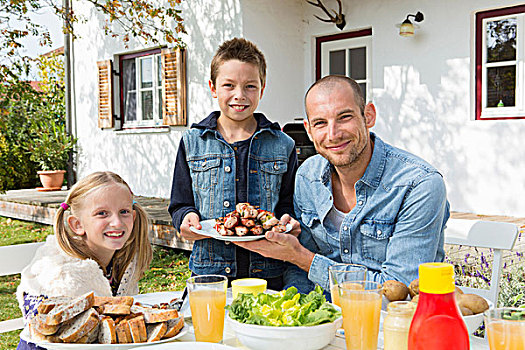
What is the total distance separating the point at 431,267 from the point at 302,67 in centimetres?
733

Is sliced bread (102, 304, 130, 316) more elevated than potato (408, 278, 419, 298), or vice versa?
potato (408, 278, 419, 298)

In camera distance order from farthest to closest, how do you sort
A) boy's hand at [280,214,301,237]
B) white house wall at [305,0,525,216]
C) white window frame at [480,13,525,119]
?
1. white house wall at [305,0,525,216]
2. white window frame at [480,13,525,119]
3. boy's hand at [280,214,301,237]

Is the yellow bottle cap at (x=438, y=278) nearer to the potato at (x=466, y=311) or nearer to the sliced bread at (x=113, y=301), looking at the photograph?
the potato at (x=466, y=311)

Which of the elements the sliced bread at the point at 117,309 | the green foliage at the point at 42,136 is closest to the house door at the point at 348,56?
the green foliage at the point at 42,136

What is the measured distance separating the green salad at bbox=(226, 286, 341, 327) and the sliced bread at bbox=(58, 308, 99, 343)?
34 centimetres

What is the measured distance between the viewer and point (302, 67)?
8086mm

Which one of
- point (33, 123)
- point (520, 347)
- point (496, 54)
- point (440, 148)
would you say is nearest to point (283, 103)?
point (440, 148)

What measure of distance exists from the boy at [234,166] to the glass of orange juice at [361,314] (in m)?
1.18

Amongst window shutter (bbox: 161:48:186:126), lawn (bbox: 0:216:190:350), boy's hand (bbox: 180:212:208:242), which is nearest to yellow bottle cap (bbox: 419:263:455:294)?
boy's hand (bbox: 180:212:208:242)

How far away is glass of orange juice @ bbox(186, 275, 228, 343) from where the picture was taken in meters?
1.43

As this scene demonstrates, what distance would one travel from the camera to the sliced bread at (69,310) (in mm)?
1375

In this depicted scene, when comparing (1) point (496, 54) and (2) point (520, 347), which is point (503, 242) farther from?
(1) point (496, 54)

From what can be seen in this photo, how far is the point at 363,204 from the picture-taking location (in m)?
2.16

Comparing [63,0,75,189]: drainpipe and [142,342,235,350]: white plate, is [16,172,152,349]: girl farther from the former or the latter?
[63,0,75,189]: drainpipe
